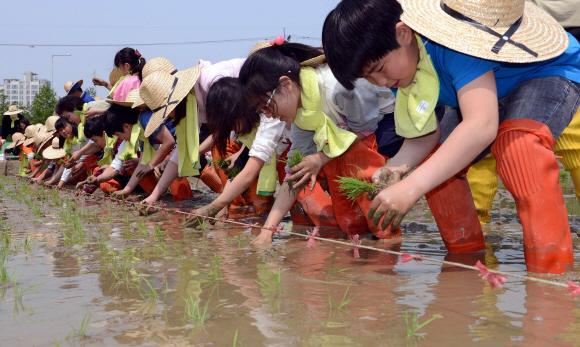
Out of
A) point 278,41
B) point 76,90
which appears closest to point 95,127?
point 76,90

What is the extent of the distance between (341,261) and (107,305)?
1157 mm

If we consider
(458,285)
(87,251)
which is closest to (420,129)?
(458,285)

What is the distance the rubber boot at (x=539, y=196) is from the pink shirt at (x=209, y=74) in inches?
113

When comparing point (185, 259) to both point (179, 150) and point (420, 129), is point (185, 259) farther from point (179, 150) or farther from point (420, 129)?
point (179, 150)

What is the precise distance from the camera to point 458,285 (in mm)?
2008

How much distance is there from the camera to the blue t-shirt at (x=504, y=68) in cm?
205

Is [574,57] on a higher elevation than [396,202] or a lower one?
higher

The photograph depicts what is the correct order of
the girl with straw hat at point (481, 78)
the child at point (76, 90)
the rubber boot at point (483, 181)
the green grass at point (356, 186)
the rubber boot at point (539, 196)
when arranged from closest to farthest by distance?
1. the girl with straw hat at point (481, 78)
2. the rubber boot at point (539, 196)
3. the green grass at point (356, 186)
4. the rubber boot at point (483, 181)
5. the child at point (76, 90)

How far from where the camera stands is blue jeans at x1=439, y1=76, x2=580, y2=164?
2.10 m

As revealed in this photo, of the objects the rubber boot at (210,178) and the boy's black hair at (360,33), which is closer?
the boy's black hair at (360,33)

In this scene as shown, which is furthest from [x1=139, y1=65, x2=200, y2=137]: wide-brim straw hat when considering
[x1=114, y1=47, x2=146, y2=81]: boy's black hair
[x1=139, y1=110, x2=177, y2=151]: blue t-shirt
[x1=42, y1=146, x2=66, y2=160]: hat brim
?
[x1=42, y1=146, x2=66, y2=160]: hat brim

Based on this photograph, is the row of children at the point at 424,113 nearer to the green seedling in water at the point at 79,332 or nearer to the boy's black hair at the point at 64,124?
the green seedling in water at the point at 79,332

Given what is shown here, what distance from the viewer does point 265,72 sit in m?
3.07

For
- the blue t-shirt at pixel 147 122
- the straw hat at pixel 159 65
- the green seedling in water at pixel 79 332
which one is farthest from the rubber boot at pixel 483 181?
the straw hat at pixel 159 65
